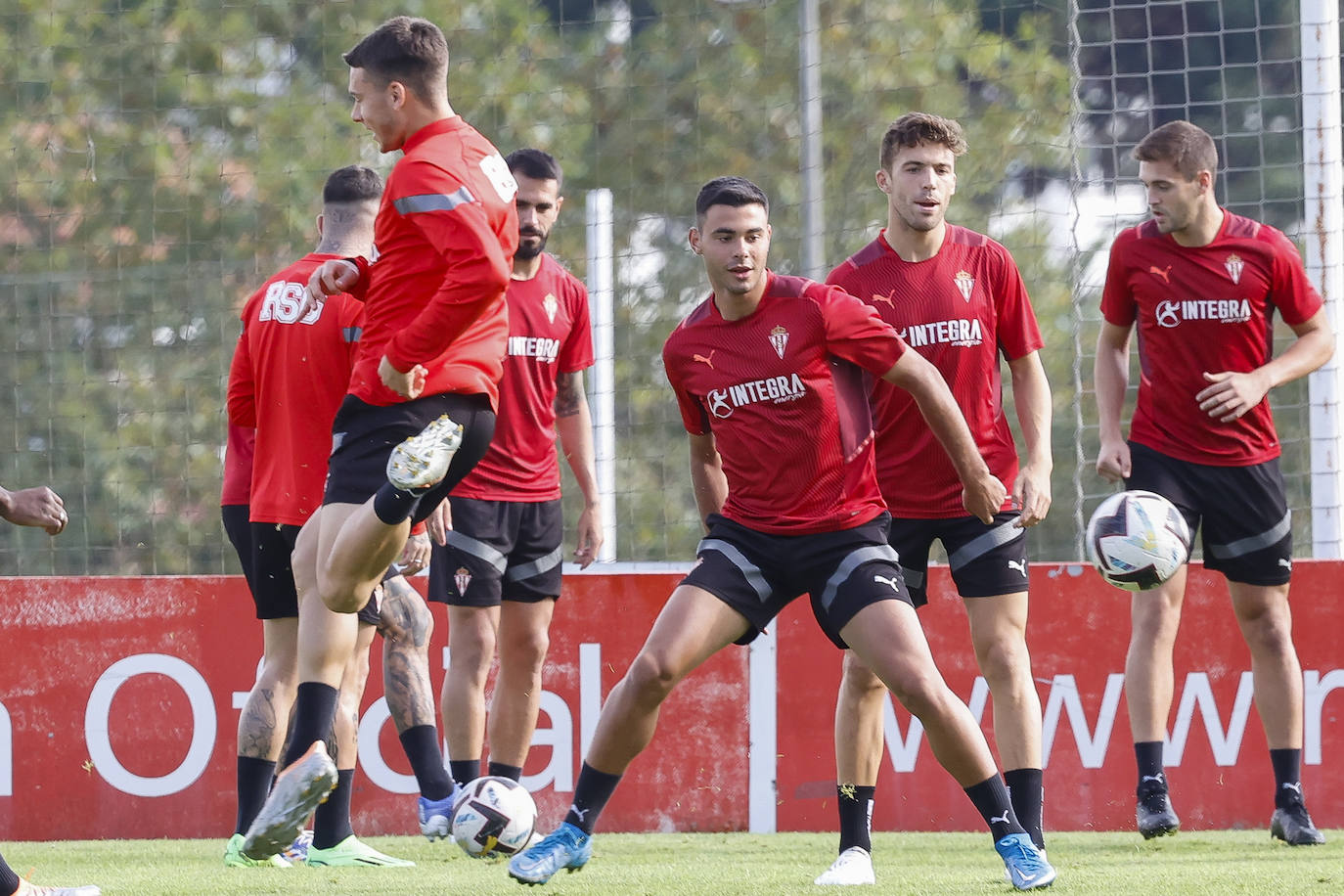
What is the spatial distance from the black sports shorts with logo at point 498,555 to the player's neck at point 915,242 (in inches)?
63.5

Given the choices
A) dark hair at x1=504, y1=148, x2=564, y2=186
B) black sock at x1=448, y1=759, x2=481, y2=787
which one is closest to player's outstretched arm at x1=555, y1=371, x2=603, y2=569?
dark hair at x1=504, y1=148, x2=564, y2=186

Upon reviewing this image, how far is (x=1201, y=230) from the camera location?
6160 mm

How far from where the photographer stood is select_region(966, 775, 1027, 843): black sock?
4613 mm

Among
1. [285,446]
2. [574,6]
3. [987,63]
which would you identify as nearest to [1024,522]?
[285,446]

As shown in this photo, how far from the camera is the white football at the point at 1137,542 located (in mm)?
5406

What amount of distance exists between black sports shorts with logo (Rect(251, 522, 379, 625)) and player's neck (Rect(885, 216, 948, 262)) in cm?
204

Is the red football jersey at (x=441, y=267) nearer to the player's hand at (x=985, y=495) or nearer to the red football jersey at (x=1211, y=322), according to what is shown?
the player's hand at (x=985, y=495)

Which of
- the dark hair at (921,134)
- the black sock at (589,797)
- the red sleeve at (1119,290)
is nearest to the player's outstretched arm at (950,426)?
the dark hair at (921,134)

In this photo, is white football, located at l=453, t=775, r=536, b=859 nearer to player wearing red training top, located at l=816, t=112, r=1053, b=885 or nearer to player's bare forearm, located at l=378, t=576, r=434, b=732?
player wearing red training top, located at l=816, t=112, r=1053, b=885

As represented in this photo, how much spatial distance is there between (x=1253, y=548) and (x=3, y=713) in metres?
4.87

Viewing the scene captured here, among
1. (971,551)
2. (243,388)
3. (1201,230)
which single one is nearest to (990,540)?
(971,551)

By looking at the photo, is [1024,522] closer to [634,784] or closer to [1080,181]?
[634,784]

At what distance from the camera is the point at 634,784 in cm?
712

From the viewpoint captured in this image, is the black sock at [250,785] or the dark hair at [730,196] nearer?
the dark hair at [730,196]
